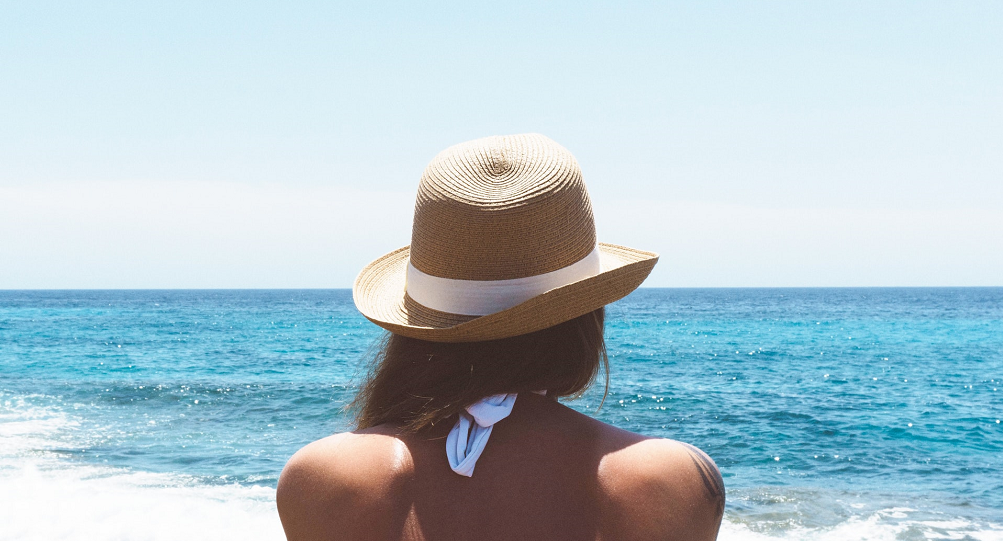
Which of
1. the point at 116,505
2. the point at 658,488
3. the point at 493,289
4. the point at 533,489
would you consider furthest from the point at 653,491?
the point at 116,505

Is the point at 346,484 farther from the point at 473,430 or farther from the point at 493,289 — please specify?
the point at 493,289

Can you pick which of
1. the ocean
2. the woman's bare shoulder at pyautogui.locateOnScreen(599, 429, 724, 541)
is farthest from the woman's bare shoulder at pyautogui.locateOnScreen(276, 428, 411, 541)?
the ocean

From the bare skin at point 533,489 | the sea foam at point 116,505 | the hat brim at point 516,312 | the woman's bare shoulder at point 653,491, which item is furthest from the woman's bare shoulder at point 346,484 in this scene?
the sea foam at point 116,505

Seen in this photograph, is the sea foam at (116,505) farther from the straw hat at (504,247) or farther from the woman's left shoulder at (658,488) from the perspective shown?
the woman's left shoulder at (658,488)

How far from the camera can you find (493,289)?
4.02 feet

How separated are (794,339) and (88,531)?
28816 millimetres

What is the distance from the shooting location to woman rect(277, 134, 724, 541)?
1.08 m

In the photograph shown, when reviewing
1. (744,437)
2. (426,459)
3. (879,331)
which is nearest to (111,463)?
(744,437)

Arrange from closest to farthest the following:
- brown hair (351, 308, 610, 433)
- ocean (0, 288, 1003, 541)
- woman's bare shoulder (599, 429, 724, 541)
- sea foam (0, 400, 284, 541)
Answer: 1. woman's bare shoulder (599, 429, 724, 541)
2. brown hair (351, 308, 610, 433)
3. sea foam (0, 400, 284, 541)
4. ocean (0, 288, 1003, 541)

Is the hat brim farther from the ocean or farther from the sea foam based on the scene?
the sea foam

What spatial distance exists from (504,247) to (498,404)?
252 mm

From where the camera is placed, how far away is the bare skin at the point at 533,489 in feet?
3.50

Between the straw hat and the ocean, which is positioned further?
the ocean

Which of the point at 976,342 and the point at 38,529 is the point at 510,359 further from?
the point at 976,342
